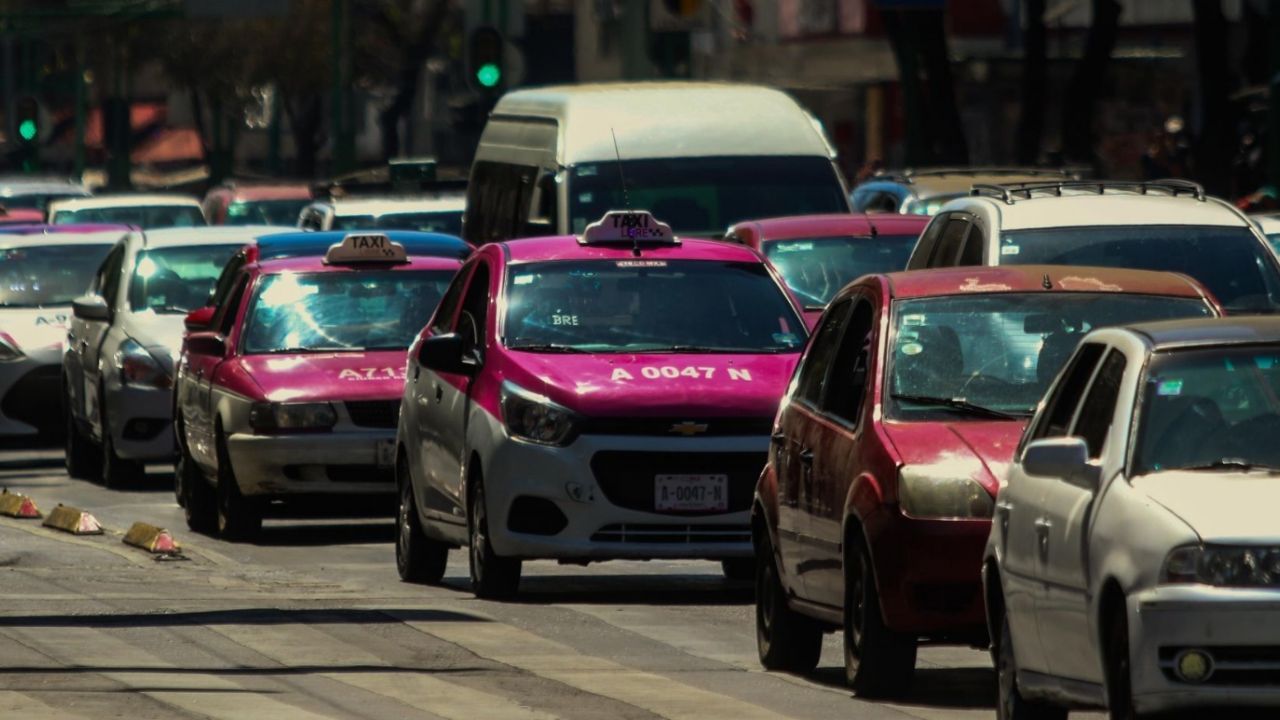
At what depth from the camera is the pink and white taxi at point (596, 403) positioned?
13.8m

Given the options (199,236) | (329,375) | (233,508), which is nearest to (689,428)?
(329,375)

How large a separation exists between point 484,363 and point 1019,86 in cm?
4113

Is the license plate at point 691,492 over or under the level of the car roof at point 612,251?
under

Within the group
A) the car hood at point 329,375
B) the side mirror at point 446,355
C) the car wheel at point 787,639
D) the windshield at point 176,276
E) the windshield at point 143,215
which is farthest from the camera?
the windshield at point 143,215

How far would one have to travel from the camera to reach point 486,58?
108 feet

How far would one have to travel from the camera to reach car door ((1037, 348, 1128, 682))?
27.4 ft

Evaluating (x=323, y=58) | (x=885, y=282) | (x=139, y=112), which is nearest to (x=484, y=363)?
(x=885, y=282)

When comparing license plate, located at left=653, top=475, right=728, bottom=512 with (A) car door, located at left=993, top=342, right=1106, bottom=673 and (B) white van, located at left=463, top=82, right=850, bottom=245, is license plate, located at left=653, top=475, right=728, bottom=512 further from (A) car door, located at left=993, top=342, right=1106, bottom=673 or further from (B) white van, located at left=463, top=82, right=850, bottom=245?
(B) white van, located at left=463, top=82, right=850, bottom=245

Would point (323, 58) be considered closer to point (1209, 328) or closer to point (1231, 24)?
point (1231, 24)

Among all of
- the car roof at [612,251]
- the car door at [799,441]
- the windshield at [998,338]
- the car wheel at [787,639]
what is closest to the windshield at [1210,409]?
the windshield at [998,338]

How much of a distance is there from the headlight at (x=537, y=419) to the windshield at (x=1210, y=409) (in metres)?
5.48

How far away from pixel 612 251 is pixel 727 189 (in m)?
7.51

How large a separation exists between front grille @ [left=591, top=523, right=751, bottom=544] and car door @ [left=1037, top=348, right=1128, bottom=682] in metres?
5.05

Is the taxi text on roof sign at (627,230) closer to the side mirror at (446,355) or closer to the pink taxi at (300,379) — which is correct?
the side mirror at (446,355)
